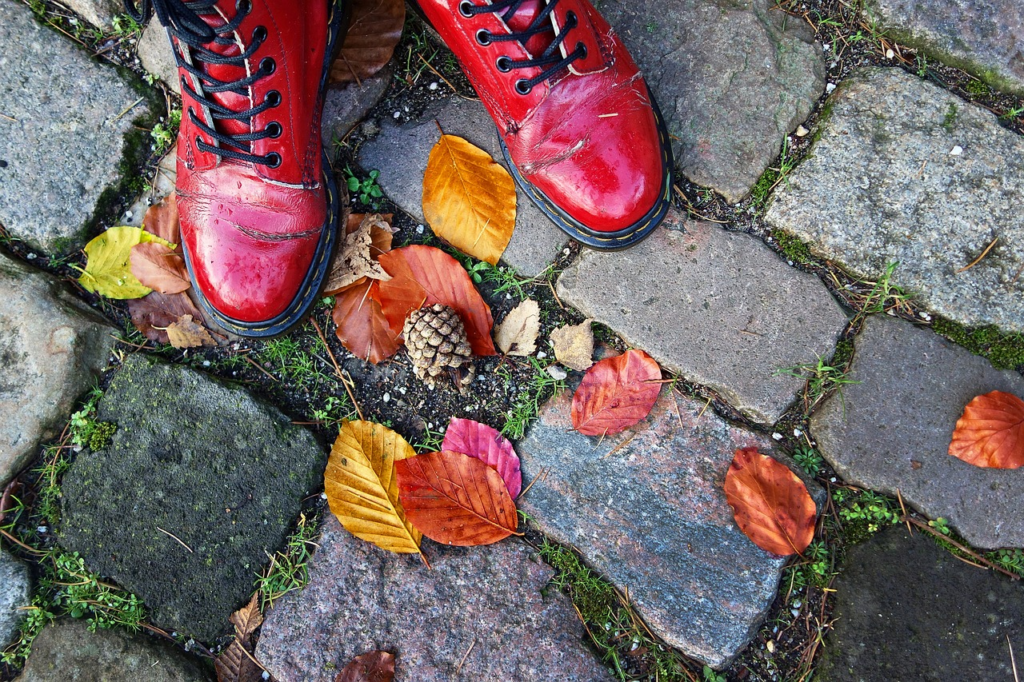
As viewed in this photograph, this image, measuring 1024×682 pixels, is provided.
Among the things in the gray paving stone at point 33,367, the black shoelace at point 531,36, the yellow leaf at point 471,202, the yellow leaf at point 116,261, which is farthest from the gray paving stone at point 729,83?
the gray paving stone at point 33,367

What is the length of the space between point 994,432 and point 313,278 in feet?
6.97

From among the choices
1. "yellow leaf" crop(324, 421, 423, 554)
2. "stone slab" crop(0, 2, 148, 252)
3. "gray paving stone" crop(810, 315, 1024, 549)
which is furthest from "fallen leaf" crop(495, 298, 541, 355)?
"stone slab" crop(0, 2, 148, 252)

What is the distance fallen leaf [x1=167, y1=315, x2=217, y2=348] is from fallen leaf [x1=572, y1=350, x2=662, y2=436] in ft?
4.14

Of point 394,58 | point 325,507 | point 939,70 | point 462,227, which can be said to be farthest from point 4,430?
point 939,70

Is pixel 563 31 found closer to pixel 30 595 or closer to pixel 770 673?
pixel 770 673

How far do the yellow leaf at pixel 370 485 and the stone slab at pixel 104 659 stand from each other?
0.70 metres

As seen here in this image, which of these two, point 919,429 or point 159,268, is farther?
point 159,268

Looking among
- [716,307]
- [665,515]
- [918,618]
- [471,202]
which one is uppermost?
[471,202]

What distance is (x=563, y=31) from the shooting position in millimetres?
1714

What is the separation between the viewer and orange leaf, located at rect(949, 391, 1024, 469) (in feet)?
6.07

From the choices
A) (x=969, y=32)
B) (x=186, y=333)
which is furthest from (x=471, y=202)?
(x=969, y=32)

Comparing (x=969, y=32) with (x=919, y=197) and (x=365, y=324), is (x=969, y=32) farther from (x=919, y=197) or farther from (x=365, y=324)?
(x=365, y=324)

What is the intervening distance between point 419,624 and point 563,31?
1810 mm

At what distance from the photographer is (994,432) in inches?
72.9
